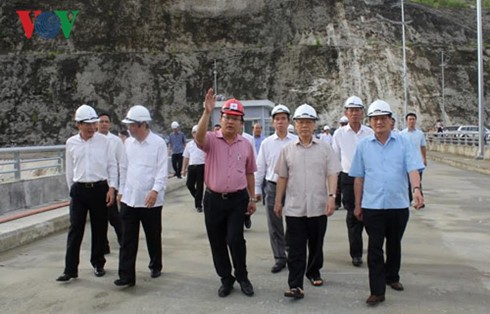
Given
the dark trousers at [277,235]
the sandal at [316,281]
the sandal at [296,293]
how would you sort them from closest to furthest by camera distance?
the sandal at [296,293] → the sandal at [316,281] → the dark trousers at [277,235]

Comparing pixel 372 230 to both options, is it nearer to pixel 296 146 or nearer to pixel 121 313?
pixel 296 146

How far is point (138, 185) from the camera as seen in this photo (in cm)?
537

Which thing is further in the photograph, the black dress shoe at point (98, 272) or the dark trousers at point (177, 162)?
the dark trousers at point (177, 162)

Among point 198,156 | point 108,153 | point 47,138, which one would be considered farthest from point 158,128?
point 108,153

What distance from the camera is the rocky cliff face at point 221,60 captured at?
5025cm

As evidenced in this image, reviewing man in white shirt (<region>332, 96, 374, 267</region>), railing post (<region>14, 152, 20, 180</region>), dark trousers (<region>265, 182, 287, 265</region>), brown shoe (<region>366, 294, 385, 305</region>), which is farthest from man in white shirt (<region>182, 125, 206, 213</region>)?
brown shoe (<region>366, 294, 385, 305</region>)

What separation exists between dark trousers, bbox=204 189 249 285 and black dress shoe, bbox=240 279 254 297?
46 millimetres

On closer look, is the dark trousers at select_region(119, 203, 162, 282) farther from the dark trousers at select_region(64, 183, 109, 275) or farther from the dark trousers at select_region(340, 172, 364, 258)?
the dark trousers at select_region(340, 172, 364, 258)

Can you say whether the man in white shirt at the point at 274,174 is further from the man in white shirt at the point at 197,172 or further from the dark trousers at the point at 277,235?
the man in white shirt at the point at 197,172

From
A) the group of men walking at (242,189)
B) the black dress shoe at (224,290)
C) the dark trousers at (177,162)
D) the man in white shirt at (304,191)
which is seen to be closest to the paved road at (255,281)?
the black dress shoe at (224,290)

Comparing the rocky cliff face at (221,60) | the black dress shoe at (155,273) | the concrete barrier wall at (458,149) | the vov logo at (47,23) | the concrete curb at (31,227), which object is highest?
the vov logo at (47,23)

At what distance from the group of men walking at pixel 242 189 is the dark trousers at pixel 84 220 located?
0.01 meters

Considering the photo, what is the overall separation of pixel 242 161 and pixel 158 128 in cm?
4613

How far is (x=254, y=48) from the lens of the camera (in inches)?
2105
